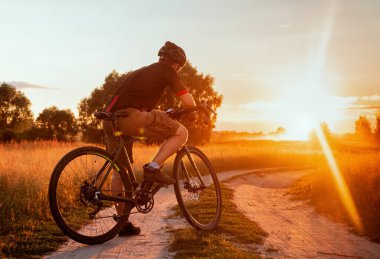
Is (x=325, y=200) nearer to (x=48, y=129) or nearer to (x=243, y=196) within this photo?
(x=243, y=196)

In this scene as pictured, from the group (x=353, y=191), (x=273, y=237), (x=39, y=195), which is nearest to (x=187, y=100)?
(x=273, y=237)

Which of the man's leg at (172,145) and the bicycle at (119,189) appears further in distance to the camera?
the man's leg at (172,145)

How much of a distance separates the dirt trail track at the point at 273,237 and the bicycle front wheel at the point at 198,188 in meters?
0.52

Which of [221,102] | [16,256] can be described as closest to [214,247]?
[16,256]

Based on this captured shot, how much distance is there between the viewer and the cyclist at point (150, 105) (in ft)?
17.6

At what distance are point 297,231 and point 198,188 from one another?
2481 millimetres

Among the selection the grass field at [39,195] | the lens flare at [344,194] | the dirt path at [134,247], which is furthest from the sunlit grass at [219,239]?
the lens flare at [344,194]

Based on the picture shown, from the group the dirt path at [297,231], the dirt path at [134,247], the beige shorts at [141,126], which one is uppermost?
the beige shorts at [141,126]

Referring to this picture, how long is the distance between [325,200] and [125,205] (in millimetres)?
7531

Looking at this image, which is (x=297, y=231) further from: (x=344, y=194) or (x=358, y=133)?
(x=358, y=133)

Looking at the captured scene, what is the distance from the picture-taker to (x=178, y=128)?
18.7 ft

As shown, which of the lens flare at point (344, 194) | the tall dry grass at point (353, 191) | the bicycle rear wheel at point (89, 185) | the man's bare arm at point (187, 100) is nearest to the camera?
the bicycle rear wheel at point (89, 185)

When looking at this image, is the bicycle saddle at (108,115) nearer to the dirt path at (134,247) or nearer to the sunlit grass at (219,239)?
the dirt path at (134,247)

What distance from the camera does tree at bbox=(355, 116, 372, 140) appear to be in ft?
257
